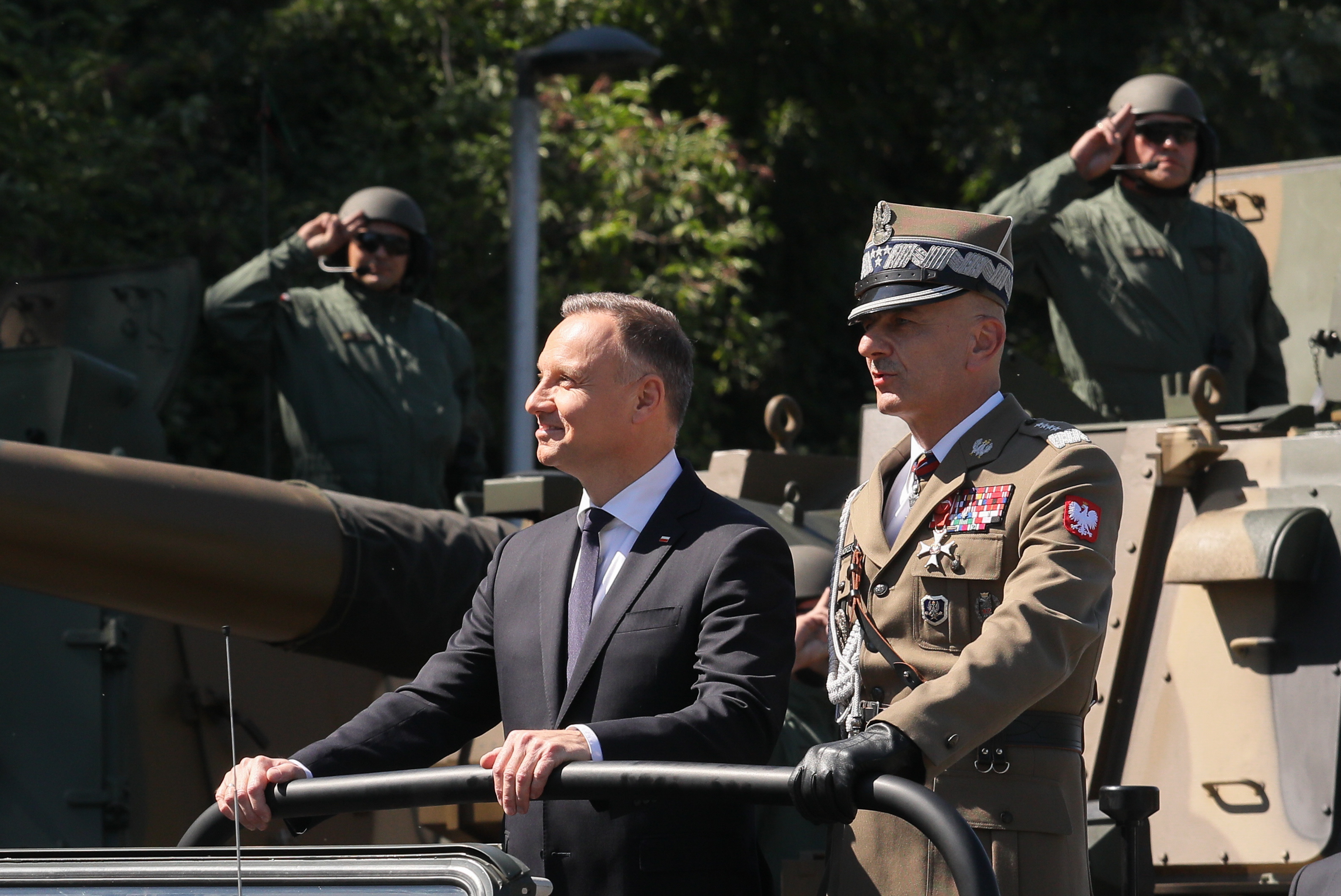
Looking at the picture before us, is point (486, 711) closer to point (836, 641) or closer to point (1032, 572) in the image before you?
point (836, 641)

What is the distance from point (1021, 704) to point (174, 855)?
3.87 feet

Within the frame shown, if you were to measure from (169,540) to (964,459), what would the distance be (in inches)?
83.2

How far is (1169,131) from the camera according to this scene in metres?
5.81

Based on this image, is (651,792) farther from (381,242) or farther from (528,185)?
(528,185)


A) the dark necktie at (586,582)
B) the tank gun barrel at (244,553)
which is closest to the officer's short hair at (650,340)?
the dark necktie at (586,582)

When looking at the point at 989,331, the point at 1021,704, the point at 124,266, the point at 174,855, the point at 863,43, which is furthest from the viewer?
the point at 863,43

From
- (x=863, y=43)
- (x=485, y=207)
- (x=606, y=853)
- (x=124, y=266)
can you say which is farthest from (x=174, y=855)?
(x=863, y=43)

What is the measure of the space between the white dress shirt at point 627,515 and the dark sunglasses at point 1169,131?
3.13 metres

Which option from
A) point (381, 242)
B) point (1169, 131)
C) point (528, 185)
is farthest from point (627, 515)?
point (528, 185)

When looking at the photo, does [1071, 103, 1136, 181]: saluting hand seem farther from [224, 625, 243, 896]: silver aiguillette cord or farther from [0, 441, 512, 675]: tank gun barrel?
[224, 625, 243, 896]: silver aiguillette cord

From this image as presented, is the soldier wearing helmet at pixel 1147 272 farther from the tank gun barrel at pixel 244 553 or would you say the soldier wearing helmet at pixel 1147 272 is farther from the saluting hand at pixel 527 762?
the saluting hand at pixel 527 762

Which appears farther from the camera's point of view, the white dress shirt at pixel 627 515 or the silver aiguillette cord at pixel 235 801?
the white dress shirt at pixel 627 515

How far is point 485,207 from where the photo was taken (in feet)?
40.7

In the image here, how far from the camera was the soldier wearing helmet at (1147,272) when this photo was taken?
584 centimetres
